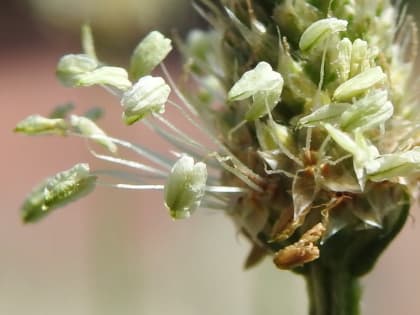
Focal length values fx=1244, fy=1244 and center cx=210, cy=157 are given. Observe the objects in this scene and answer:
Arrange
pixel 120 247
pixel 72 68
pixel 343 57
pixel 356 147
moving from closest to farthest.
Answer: pixel 356 147, pixel 343 57, pixel 72 68, pixel 120 247

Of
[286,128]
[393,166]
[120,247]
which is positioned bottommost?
[393,166]

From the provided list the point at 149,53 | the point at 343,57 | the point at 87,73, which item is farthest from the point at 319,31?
the point at 87,73

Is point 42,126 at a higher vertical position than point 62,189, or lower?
higher

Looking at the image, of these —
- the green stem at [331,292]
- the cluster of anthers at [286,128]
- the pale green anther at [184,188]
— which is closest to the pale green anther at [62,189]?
the cluster of anthers at [286,128]

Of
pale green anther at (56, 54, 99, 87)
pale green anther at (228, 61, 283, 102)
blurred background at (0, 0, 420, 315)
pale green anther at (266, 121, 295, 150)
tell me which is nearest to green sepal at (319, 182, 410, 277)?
pale green anther at (266, 121, 295, 150)

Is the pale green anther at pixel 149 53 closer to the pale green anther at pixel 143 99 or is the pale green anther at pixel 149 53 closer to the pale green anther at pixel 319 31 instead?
the pale green anther at pixel 143 99

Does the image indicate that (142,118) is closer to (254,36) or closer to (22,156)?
(254,36)

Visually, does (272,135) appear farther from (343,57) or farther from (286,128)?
(343,57)

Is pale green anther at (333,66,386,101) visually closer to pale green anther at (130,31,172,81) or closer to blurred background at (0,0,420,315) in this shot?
pale green anther at (130,31,172,81)
